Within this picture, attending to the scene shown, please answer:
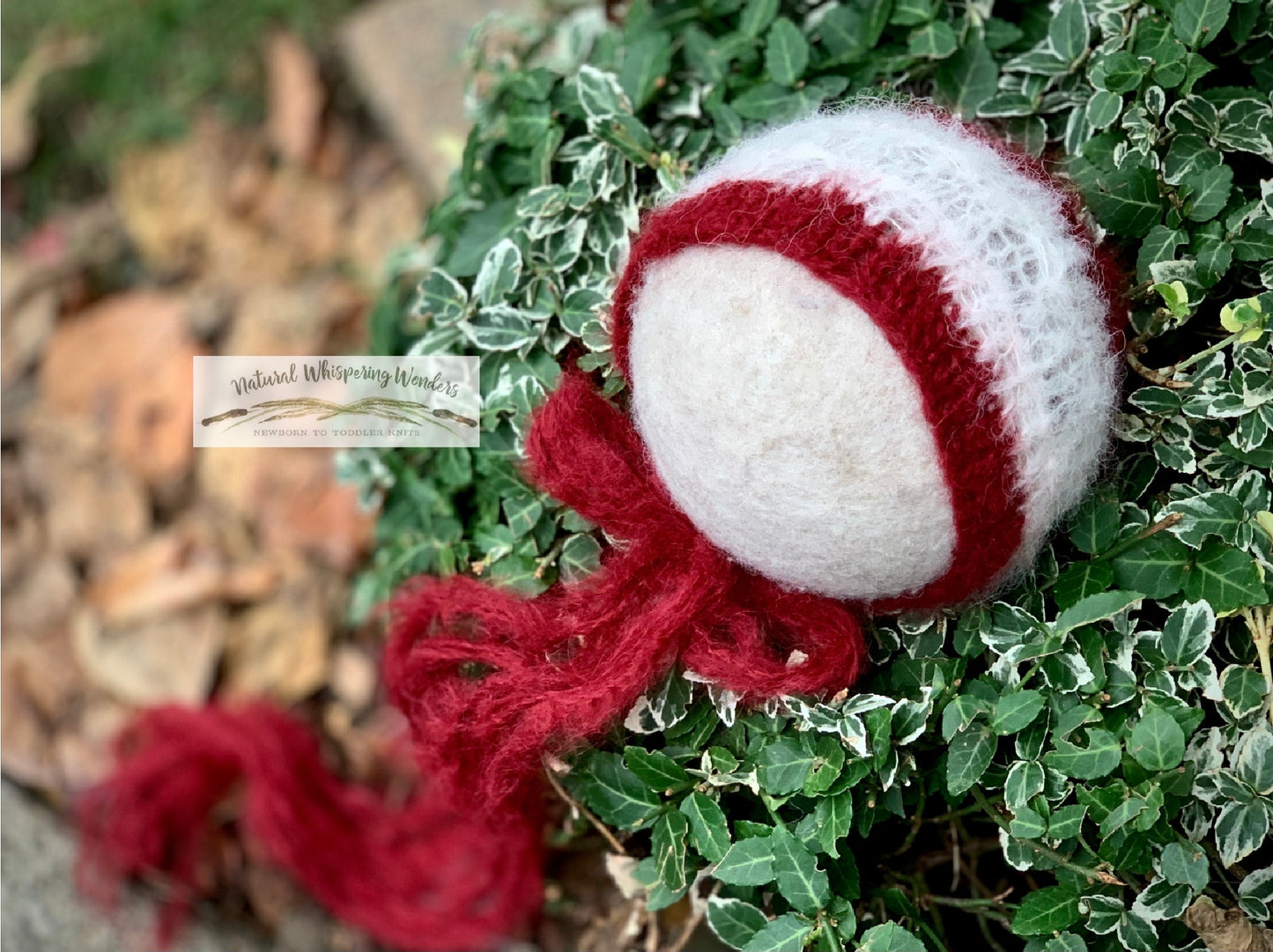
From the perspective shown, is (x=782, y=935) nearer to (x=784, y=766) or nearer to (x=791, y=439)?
(x=784, y=766)

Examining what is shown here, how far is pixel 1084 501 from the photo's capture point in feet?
2.51

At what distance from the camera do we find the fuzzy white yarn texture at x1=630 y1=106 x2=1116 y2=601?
2.06 feet

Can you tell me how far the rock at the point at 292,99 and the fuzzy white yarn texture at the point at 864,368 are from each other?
45.0 inches

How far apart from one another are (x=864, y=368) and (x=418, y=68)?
1.11 meters

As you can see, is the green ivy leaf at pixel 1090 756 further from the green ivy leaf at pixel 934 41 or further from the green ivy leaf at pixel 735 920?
the green ivy leaf at pixel 934 41

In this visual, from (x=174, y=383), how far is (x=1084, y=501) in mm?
1189

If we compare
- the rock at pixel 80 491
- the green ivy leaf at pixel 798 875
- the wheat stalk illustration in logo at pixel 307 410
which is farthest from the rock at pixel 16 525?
the green ivy leaf at pixel 798 875

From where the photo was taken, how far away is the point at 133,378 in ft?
5.04

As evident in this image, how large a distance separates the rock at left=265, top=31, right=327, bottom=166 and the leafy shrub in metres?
0.84

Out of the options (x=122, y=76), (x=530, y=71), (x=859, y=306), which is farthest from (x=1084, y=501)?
(x=122, y=76)

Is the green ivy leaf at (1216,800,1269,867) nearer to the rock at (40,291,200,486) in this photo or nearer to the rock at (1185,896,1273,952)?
the rock at (1185,896,1273,952)

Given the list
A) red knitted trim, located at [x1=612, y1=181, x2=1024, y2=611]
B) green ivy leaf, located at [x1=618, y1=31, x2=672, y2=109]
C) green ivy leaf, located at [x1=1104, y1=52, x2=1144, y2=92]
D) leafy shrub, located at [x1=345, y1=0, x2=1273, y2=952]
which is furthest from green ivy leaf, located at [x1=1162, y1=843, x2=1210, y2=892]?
green ivy leaf, located at [x1=618, y1=31, x2=672, y2=109]

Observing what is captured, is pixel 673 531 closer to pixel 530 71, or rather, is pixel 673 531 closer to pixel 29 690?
pixel 530 71

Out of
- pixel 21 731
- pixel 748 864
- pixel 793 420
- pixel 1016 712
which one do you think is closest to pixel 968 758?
pixel 1016 712
